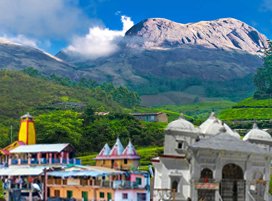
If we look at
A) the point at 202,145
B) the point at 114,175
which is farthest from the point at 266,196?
the point at 114,175

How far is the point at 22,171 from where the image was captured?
44125 mm

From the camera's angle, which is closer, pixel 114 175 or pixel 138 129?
pixel 114 175

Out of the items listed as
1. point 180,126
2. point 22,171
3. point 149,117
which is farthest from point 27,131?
point 149,117

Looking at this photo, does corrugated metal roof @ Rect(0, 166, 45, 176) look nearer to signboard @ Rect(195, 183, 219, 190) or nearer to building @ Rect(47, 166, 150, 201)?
building @ Rect(47, 166, 150, 201)

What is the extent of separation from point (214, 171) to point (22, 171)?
51.8 ft

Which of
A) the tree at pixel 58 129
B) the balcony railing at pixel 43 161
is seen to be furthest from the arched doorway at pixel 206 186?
the tree at pixel 58 129

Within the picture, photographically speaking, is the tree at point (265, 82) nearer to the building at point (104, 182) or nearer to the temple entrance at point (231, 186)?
the temple entrance at point (231, 186)

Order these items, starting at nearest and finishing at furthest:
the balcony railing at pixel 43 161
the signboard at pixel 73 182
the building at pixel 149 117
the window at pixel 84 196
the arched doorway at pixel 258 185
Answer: the window at pixel 84 196, the signboard at pixel 73 182, the arched doorway at pixel 258 185, the balcony railing at pixel 43 161, the building at pixel 149 117

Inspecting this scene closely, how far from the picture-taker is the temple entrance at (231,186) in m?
42.4

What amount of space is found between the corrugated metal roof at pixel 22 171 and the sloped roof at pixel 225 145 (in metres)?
Answer: 12.9

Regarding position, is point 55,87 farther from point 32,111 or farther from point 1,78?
point 32,111

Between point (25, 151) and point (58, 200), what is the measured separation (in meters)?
7.28

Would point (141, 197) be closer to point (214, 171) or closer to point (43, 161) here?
point (214, 171)

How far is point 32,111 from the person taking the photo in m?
86.9
